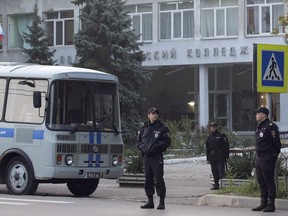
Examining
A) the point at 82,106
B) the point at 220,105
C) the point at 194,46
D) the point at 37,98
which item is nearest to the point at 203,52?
the point at 194,46

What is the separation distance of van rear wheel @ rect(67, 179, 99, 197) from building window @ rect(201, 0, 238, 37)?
30630mm

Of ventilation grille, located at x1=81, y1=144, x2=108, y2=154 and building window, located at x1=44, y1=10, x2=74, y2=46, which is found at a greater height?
building window, located at x1=44, y1=10, x2=74, y2=46

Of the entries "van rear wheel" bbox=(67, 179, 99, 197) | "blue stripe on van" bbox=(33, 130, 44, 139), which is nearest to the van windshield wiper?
"blue stripe on van" bbox=(33, 130, 44, 139)

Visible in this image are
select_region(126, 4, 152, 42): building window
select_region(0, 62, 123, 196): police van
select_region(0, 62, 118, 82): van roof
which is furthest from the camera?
select_region(126, 4, 152, 42): building window

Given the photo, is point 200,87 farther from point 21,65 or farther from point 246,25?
point 21,65

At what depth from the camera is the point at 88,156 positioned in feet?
60.2

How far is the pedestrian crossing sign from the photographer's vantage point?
15922 millimetres

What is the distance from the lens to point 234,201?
16.0 meters

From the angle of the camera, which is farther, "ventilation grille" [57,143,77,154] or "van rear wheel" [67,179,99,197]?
"van rear wheel" [67,179,99,197]

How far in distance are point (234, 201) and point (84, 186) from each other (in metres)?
4.63

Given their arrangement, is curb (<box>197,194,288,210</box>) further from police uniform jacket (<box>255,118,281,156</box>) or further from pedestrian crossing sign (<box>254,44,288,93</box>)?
pedestrian crossing sign (<box>254,44,288,93</box>)

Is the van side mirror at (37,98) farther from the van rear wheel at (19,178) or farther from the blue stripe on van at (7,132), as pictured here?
the van rear wheel at (19,178)

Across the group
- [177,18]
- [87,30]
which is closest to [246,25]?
[177,18]

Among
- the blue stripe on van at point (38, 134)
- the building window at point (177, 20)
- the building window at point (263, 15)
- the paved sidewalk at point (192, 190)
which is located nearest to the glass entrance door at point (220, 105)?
the building window at point (177, 20)
